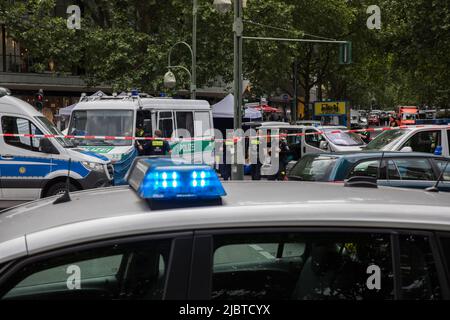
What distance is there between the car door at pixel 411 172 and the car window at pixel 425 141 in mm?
4146

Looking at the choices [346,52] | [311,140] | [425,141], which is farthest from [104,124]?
[346,52]

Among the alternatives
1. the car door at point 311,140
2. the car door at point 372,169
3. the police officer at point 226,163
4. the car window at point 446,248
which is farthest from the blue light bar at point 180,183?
the car door at point 311,140

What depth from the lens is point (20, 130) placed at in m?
11.4

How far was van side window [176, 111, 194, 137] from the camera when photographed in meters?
16.5

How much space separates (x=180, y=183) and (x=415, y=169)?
7.20m

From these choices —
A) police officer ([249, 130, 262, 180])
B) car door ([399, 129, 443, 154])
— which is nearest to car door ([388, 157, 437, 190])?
car door ([399, 129, 443, 154])

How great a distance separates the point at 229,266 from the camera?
230 centimetres

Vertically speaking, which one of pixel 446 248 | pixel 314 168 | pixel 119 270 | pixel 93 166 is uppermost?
pixel 446 248

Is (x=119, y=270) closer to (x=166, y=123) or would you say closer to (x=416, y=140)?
(x=416, y=140)

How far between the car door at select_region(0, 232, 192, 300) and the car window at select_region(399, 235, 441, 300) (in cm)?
72

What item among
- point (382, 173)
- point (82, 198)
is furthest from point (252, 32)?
point (82, 198)

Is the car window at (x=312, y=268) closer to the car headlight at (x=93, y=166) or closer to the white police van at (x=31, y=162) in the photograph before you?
the white police van at (x=31, y=162)
